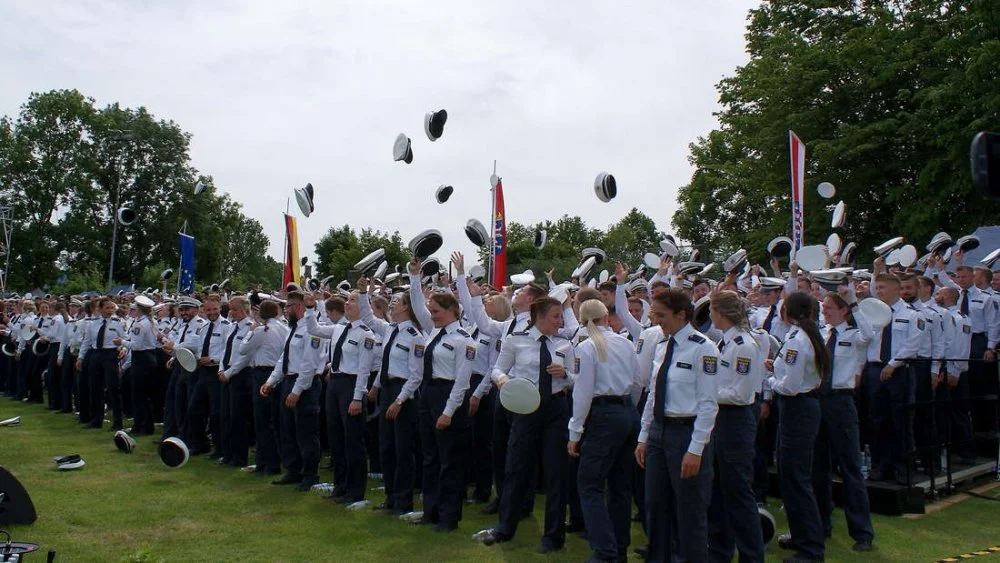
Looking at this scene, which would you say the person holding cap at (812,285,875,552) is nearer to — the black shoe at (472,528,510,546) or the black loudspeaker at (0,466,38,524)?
the black shoe at (472,528,510,546)

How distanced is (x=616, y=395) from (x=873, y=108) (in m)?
24.6

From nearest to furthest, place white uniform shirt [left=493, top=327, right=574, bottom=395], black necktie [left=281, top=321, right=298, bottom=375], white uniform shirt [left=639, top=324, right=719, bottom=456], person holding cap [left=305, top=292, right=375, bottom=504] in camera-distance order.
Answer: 1. white uniform shirt [left=639, top=324, right=719, bottom=456]
2. white uniform shirt [left=493, top=327, right=574, bottom=395]
3. person holding cap [left=305, top=292, right=375, bottom=504]
4. black necktie [left=281, top=321, right=298, bottom=375]

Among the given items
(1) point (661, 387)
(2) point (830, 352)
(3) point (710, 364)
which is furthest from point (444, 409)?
(2) point (830, 352)

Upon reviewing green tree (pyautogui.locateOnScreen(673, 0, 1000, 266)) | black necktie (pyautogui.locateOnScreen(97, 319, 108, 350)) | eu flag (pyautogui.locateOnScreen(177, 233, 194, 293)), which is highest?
green tree (pyautogui.locateOnScreen(673, 0, 1000, 266))

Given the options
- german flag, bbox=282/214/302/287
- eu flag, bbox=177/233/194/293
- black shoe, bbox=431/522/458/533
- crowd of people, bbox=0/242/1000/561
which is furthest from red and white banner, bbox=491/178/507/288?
black shoe, bbox=431/522/458/533

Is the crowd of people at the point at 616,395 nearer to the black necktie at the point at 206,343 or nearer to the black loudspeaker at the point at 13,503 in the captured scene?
the black necktie at the point at 206,343

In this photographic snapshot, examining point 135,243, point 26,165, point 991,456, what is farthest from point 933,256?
point 26,165

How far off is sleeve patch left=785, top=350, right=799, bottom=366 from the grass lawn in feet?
5.96

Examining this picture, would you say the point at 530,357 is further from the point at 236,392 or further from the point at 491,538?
the point at 236,392

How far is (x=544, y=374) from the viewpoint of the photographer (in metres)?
7.88

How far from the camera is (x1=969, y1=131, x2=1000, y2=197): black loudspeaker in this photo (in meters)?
5.09

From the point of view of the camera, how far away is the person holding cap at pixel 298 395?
34.8 ft

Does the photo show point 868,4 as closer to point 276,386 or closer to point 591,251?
point 591,251

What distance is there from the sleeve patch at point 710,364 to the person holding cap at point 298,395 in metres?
5.80
